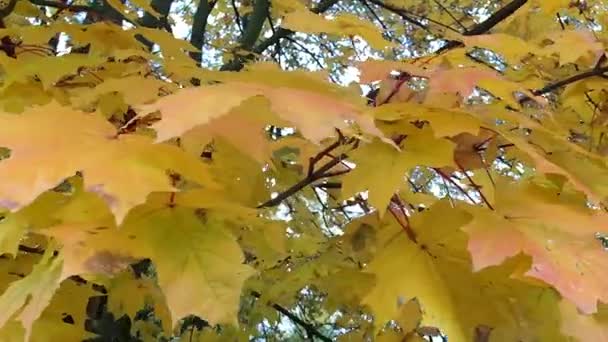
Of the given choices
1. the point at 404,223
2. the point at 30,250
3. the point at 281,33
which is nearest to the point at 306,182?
the point at 404,223

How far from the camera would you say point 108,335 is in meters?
1.79

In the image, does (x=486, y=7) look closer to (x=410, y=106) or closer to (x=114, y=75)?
(x=114, y=75)

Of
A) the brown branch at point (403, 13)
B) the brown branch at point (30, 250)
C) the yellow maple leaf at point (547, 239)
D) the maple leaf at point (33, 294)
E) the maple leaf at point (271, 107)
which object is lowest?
the maple leaf at point (33, 294)

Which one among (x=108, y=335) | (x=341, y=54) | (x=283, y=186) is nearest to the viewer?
(x=283, y=186)

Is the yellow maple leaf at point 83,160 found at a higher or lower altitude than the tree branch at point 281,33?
lower

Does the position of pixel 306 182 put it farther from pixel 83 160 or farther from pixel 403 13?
pixel 403 13

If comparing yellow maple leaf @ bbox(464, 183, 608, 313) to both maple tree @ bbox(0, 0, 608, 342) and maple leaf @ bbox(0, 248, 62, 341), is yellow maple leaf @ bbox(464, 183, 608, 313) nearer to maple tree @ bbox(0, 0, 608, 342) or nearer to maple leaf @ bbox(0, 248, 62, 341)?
maple tree @ bbox(0, 0, 608, 342)

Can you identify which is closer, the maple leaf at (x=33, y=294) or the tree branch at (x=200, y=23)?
the maple leaf at (x=33, y=294)

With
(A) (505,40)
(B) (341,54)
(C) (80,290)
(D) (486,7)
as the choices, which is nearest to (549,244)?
(A) (505,40)

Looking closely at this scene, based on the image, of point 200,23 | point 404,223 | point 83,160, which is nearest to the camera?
point 83,160

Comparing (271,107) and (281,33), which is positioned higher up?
(281,33)

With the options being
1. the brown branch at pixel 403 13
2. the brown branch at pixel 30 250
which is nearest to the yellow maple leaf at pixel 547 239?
the brown branch at pixel 30 250

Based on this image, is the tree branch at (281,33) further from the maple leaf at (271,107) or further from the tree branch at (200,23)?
the maple leaf at (271,107)

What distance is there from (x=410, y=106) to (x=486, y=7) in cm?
206
